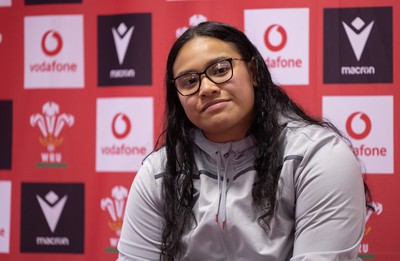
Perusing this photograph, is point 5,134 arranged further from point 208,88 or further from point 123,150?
point 208,88

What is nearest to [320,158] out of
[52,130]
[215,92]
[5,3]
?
[215,92]

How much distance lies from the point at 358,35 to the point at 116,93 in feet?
3.04

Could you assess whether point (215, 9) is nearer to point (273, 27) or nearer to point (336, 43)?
point (273, 27)

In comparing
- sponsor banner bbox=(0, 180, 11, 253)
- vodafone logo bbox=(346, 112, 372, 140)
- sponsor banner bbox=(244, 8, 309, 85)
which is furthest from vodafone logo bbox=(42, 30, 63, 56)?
vodafone logo bbox=(346, 112, 372, 140)

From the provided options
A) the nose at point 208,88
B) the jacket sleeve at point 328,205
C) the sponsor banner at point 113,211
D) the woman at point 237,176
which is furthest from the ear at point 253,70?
the sponsor banner at point 113,211

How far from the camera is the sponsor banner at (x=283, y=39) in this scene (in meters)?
1.88

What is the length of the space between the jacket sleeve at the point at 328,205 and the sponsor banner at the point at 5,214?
1.37m

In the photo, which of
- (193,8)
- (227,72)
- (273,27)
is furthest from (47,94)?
(227,72)

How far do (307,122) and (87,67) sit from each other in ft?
3.55

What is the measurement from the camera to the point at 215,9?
6.40 ft

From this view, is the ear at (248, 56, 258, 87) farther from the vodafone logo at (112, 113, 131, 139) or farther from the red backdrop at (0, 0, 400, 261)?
the vodafone logo at (112, 113, 131, 139)

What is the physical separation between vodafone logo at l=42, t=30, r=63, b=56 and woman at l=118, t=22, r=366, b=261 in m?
0.89

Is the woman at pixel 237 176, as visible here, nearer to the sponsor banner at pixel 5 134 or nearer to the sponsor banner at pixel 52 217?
the sponsor banner at pixel 52 217

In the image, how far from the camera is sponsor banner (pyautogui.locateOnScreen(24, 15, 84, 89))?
2053 millimetres
